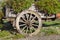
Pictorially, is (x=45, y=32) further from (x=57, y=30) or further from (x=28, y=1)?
(x=28, y=1)

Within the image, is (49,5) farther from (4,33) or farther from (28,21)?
(4,33)

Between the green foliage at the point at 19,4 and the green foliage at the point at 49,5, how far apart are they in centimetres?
39

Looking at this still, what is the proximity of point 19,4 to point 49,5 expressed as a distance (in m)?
1.14

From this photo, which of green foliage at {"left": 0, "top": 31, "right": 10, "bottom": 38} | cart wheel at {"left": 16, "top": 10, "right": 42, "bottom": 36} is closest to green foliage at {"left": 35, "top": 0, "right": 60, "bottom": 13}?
cart wheel at {"left": 16, "top": 10, "right": 42, "bottom": 36}

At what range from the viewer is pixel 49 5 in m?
10.0

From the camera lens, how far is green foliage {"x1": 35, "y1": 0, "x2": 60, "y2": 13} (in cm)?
998

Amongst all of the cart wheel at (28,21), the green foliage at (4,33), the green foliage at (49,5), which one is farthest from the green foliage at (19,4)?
the green foliage at (4,33)

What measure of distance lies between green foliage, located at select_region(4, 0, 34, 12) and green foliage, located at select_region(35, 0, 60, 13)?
1.27 ft

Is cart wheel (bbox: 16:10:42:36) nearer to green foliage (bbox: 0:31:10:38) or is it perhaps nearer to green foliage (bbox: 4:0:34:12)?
green foliage (bbox: 4:0:34:12)

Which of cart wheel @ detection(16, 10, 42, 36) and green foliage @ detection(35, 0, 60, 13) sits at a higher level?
green foliage @ detection(35, 0, 60, 13)

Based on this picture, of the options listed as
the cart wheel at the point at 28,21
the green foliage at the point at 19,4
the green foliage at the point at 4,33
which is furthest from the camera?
the green foliage at the point at 4,33

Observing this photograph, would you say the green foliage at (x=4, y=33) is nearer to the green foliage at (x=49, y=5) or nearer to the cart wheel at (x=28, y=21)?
the cart wheel at (x=28, y=21)

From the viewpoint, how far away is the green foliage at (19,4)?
991 cm

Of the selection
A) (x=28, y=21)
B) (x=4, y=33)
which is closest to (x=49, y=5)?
(x=28, y=21)
